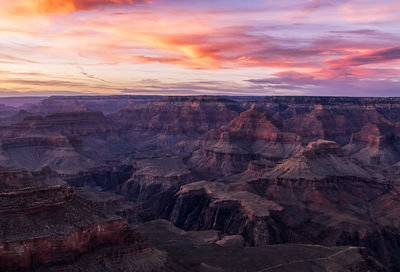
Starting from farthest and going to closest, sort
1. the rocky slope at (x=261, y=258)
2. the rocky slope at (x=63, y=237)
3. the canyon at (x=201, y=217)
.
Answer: the rocky slope at (x=261, y=258) < the canyon at (x=201, y=217) < the rocky slope at (x=63, y=237)

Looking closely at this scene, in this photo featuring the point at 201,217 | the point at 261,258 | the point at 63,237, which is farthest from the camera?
the point at 201,217

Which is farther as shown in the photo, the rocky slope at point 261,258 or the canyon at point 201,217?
the rocky slope at point 261,258

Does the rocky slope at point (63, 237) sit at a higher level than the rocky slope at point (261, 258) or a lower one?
higher

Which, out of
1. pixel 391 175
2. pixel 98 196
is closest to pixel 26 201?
pixel 98 196

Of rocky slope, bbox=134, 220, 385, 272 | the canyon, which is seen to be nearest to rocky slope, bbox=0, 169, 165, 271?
the canyon

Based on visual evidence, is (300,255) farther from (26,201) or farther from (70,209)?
(26,201)

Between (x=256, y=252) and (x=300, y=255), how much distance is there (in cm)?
913

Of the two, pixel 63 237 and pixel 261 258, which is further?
pixel 261 258

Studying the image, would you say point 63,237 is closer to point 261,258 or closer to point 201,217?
point 261,258

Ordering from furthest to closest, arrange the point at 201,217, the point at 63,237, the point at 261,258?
the point at 201,217, the point at 261,258, the point at 63,237

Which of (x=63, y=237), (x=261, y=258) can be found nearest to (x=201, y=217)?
(x=261, y=258)

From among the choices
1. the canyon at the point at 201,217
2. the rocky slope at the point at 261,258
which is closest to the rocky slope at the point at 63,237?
the canyon at the point at 201,217

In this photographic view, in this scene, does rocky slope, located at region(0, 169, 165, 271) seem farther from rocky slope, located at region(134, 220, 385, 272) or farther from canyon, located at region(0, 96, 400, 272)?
rocky slope, located at region(134, 220, 385, 272)

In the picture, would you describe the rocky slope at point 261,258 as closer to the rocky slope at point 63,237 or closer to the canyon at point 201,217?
the canyon at point 201,217
